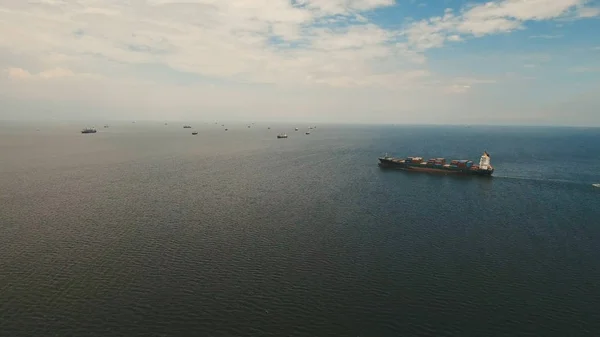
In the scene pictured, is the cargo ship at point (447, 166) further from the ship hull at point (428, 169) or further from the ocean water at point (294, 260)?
the ocean water at point (294, 260)

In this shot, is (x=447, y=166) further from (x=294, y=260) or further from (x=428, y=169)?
(x=294, y=260)

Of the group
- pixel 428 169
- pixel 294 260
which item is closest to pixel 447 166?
pixel 428 169

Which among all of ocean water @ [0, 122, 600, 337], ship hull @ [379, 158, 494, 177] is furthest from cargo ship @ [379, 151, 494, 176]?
ocean water @ [0, 122, 600, 337]

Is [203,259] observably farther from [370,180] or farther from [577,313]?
[370,180]

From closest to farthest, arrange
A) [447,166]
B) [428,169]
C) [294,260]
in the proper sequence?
[294,260]
[447,166]
[428,169]

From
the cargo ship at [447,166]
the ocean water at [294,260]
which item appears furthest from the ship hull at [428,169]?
the ocean water at [294,260]

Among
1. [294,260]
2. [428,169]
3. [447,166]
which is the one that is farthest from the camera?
[428,169]

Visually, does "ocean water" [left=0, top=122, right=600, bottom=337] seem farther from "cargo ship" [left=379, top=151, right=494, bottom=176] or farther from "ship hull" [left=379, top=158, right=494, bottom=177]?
"cargo ship" [left=379, top=151, right=494, bottom=176]

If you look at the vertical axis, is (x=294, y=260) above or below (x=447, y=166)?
below

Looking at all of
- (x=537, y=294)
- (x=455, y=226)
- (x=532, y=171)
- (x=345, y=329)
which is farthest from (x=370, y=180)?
(x=345, y=329)

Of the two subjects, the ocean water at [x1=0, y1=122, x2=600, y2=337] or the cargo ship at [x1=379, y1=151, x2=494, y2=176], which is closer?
the ocean water at [x1=0, y1=122, x2=600, y2=337]
